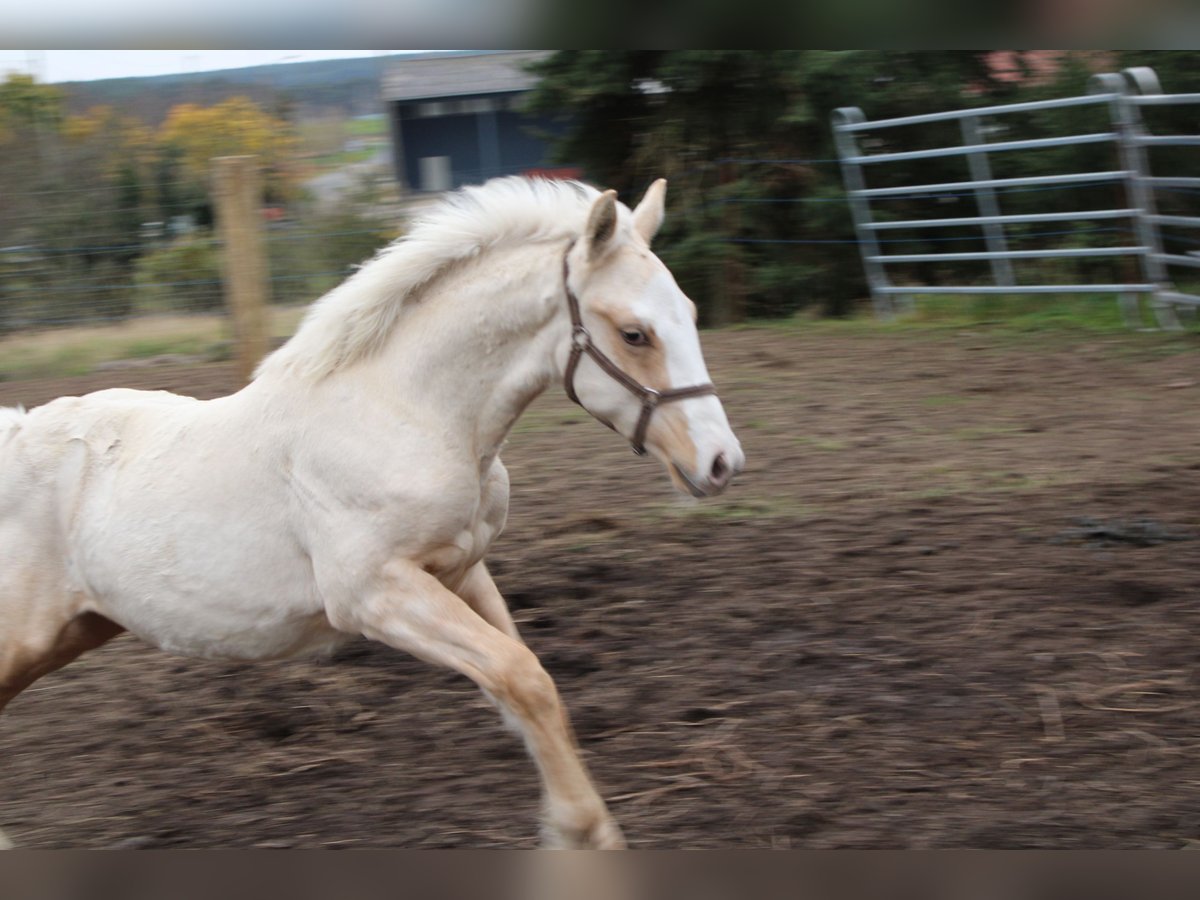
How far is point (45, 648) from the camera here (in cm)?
336

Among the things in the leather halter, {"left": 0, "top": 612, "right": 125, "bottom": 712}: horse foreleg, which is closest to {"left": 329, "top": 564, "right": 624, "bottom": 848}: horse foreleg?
the leather halter

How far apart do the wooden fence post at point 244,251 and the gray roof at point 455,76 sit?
310cm

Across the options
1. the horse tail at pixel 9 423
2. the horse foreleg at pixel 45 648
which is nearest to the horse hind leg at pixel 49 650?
the horse foreleg at pixel 45 648

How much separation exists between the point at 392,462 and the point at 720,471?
2.60 ft

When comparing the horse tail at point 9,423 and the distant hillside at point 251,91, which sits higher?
the distant hillside at point 251,91

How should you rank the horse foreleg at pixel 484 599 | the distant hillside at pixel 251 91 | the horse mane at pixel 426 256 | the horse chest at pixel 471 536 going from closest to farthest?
the horse chest at pixel 471 536, the horse mane at pixel 426 256, the horse foreleg at pixel 484 599, the distant hillside at pixel 251 91

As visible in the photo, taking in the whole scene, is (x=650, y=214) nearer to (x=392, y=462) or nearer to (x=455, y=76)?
(x=392, y=462)

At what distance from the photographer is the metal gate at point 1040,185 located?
29.7 feet

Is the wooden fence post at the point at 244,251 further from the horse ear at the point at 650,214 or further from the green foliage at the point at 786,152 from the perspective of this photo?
the green foliage at the point at 786,152

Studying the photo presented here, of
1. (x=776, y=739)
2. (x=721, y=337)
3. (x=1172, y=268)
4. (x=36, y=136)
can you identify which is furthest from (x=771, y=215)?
(x=776, y=739)

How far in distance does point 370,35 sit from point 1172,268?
9280mm

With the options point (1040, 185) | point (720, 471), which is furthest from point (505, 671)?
point (1040, 185)

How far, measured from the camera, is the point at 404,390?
3.01m

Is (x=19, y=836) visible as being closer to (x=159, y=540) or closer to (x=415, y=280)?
(x=159, y=540)
